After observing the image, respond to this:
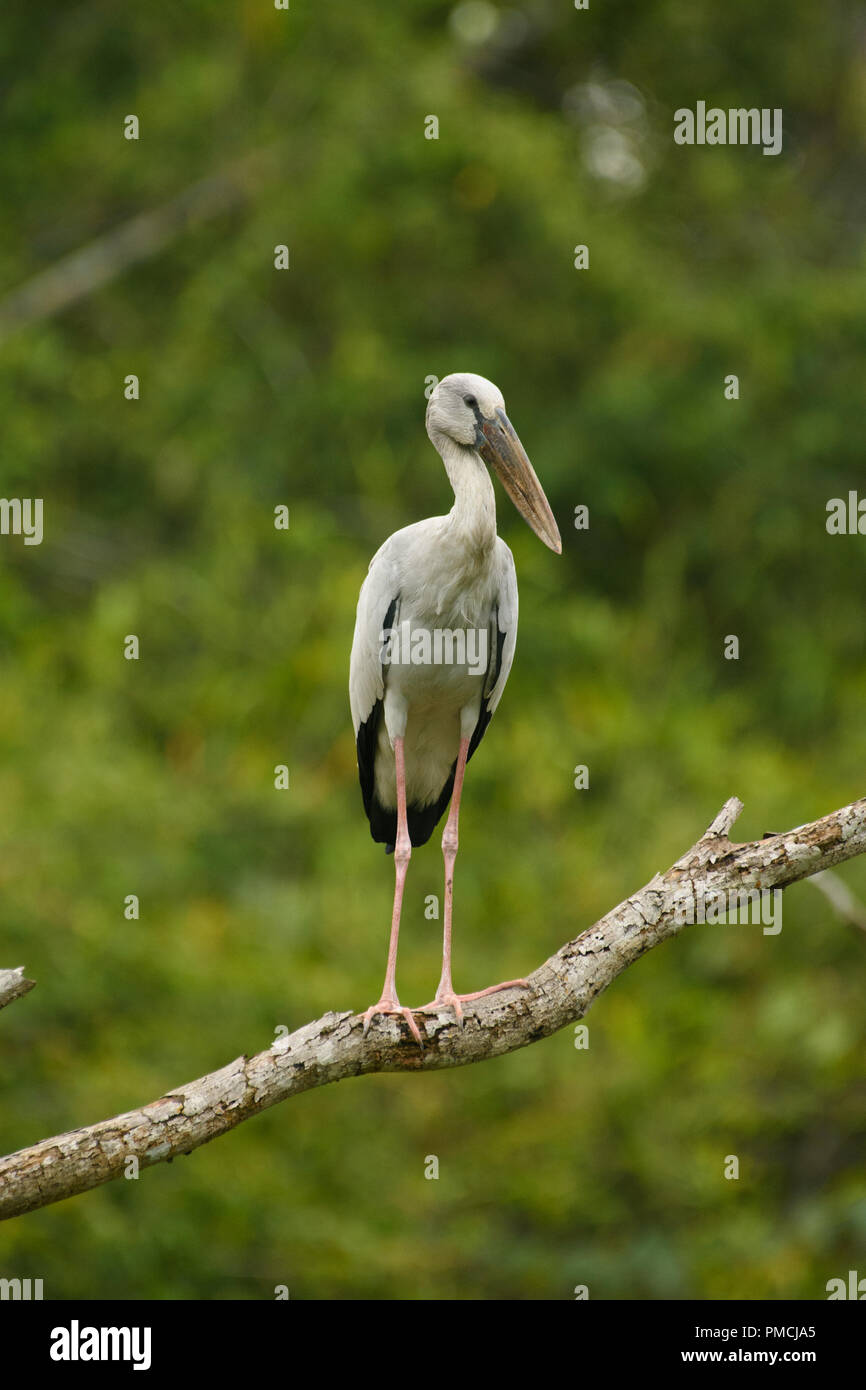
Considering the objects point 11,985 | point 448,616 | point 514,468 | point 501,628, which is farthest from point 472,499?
point 11,985

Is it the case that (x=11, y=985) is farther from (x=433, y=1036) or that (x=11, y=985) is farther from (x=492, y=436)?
(x=492, y=436)

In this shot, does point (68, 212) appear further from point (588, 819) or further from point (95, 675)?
point (588, 819)

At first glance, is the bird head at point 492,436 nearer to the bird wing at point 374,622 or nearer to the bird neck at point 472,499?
the bird neck at point 472,499

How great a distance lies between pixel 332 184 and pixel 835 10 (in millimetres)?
6857

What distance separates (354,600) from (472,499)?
6.54 m

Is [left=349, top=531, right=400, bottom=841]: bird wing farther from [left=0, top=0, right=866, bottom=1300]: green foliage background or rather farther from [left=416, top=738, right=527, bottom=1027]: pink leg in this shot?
[left=0, top=0, right=866, bottom=1300]: green foliage background

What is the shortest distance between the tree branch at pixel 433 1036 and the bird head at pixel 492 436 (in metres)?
1.35

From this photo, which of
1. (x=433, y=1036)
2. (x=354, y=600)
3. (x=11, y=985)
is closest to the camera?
(x=11, y=985)

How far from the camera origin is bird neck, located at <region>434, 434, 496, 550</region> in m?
5.84

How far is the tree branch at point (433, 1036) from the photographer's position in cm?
456

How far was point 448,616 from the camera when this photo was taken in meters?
6.07

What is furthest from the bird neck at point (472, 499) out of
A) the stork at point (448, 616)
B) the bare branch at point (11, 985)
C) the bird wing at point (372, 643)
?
the bare branch at point (11, 985)

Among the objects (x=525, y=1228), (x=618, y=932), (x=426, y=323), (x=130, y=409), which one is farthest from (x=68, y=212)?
(x=618, y=932)

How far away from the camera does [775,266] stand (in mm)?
16141
